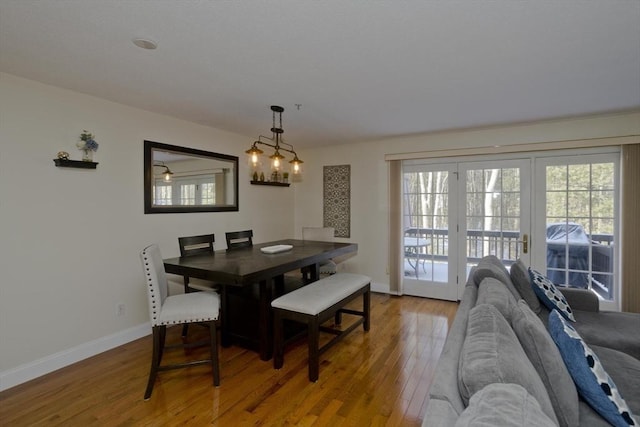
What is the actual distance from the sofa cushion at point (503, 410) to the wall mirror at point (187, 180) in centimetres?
337

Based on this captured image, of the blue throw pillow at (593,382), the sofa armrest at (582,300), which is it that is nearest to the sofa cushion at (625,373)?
the blue throw pillow at (593,382)

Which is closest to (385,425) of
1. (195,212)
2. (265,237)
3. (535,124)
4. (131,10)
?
(131,10)

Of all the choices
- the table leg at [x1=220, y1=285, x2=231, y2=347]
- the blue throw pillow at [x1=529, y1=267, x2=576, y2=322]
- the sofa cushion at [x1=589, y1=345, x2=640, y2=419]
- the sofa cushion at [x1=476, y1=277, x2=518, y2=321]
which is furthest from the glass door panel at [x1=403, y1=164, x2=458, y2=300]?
the table leg at [x1=220, y1=285, x2=231, y2=347]

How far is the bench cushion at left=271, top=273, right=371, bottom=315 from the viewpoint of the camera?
250 cm

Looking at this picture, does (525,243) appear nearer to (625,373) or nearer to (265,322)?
(625,373)

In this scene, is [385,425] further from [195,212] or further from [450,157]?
[450,157]

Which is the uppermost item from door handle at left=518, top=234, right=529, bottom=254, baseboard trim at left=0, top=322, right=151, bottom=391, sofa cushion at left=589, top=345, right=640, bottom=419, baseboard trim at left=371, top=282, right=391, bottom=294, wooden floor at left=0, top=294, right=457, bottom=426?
door handle at left=518, top=234, right=529, bottom=254

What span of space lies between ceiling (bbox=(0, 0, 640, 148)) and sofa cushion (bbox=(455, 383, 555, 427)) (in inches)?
66.9

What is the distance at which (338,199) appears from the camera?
5.11 metres

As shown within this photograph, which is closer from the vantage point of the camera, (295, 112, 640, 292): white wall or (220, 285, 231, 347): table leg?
(220, 285, 231, 347): table leg

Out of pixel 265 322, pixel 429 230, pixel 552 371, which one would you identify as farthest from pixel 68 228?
pixel 429 230

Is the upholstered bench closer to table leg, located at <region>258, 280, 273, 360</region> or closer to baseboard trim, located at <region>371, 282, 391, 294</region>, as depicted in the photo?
table leg, located at <region>258, 280, 273, 360</region>

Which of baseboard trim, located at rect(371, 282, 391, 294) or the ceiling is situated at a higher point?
the ceiling

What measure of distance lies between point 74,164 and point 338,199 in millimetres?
3427
